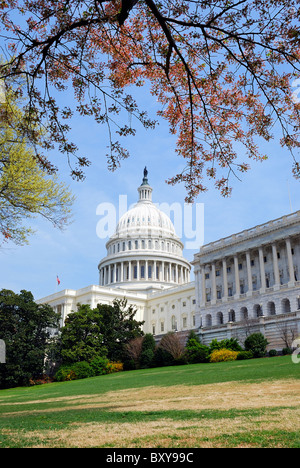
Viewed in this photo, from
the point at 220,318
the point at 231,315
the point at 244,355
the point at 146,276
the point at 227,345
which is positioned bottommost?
the point at 244,355

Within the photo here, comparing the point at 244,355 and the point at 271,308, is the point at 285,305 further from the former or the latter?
the point at 244,355

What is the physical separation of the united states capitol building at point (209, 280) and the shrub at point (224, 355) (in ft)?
22.8

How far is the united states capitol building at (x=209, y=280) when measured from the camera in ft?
209

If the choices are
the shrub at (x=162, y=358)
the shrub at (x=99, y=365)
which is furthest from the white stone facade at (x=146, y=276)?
the shrub at (x=162, y=358)

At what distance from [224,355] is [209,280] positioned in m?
31.6

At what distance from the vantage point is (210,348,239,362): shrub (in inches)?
1879

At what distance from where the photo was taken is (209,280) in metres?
79.2

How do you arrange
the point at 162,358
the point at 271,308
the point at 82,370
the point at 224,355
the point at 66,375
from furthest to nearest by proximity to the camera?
the point at 271,308 → the point at 82,370 → the point at 66,375 → the point at 162,358 → the point at 224,355

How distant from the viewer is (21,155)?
1752 centimetres

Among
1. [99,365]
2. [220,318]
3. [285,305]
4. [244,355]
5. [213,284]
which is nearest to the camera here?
[244,355]

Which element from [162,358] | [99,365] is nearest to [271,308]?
[162,358]

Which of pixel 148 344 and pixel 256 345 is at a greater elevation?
pixel 148 344

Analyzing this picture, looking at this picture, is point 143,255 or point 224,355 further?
point 143,255
